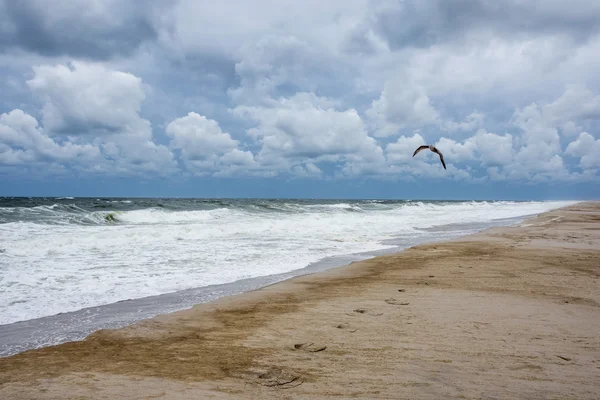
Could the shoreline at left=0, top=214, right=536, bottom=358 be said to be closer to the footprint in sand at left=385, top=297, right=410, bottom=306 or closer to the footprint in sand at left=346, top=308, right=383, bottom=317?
the footprint in sand at left=346, top=308, right=383, bottom=317

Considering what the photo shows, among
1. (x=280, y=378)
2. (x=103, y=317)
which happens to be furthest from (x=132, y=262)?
(x=280, y=378)

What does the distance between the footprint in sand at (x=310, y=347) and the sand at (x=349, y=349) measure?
0.01 m

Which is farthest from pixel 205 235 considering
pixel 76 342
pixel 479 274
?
pixel 76 342

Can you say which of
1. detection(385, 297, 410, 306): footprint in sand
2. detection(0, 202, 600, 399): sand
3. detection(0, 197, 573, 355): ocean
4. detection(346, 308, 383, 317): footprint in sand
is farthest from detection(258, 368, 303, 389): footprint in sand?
detection(385, 297, 410, 306): footprint in sand

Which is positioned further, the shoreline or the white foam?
the white foam

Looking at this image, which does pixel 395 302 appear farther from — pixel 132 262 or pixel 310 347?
pixel 132 262

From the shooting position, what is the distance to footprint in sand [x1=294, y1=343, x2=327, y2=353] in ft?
13.0

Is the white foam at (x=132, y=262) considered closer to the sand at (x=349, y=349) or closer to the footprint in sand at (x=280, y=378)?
the sand at (x=349, y=349)

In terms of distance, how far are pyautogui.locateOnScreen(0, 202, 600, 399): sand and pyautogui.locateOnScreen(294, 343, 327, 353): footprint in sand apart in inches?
0.4

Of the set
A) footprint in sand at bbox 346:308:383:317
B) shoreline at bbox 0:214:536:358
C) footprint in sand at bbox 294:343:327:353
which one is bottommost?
shoreline at bbox 0:214:536:358

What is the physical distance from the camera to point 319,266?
9531mm

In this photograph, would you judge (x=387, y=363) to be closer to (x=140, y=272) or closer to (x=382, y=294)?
(x=382, y=294)

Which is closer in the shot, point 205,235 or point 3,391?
point 3,391

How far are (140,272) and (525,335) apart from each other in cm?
696
